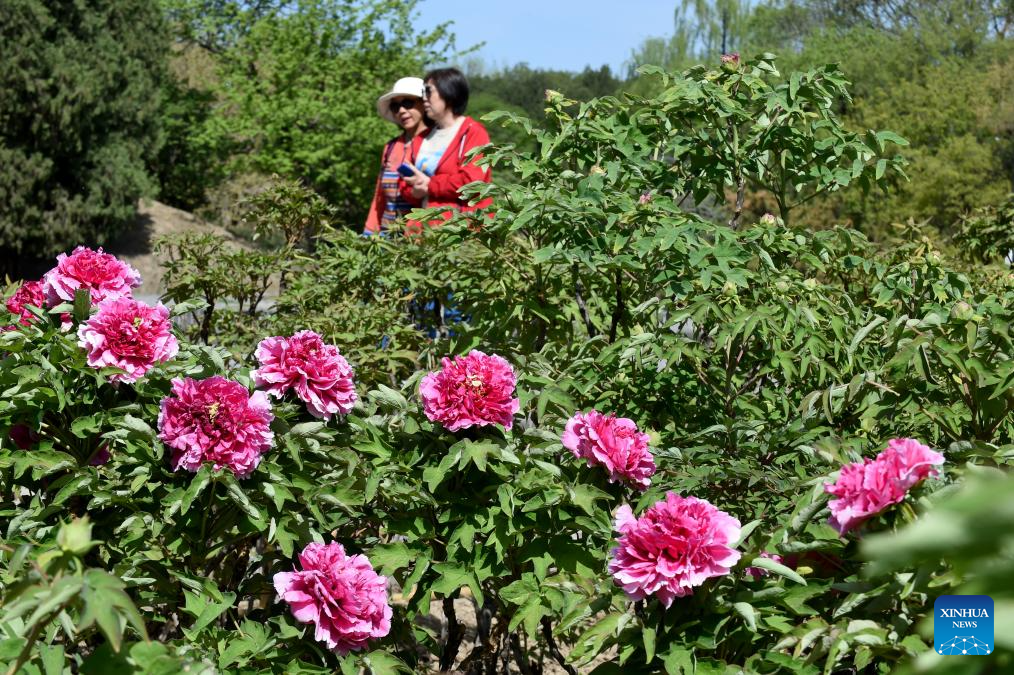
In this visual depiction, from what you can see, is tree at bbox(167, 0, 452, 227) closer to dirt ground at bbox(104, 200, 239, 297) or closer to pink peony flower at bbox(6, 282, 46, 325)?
dirt ground at bbox(104, 200, 239, 297)

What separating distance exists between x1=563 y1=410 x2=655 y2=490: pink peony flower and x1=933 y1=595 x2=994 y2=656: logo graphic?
2.92 feet

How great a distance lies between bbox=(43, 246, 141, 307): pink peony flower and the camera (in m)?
2.69

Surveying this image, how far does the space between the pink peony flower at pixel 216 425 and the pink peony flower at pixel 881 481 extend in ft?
3.74

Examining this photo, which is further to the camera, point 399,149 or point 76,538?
point 399,149

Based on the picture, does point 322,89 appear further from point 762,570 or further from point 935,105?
point 762,570

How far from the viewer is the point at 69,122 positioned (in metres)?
22.0

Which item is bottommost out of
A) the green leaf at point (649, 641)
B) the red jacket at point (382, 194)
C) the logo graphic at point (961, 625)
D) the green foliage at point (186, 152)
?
the green leaf at point (649, 641)

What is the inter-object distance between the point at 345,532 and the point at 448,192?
10.8ft

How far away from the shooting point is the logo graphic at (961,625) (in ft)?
4.18

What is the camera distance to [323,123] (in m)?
25.1

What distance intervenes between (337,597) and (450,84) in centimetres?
402

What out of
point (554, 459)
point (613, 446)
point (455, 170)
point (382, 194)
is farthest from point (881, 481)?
point (382, 194)

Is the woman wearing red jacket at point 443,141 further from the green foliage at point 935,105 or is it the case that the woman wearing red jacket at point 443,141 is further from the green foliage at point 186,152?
the green foliage at point 186,152

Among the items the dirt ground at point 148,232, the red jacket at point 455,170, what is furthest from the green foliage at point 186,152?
the red jacket at point 455,170
